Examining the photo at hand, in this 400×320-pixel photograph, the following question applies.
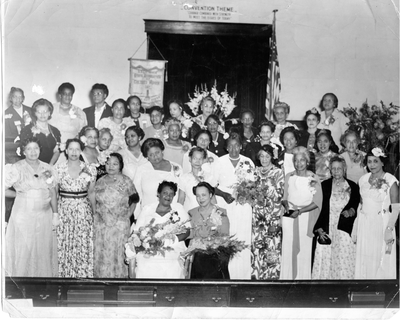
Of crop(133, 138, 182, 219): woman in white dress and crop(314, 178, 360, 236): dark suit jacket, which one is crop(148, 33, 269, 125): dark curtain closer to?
crop(133, 138, 182, 219): woman in white dress

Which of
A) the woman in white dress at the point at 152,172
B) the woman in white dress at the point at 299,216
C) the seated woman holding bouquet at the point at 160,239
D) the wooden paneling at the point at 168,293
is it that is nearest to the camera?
the wooden paneling at the point at 168,293

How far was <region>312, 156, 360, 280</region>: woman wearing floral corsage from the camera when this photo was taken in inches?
262

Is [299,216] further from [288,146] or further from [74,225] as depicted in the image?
[74,225]

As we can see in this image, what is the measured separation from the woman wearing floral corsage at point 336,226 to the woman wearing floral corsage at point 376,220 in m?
0.09

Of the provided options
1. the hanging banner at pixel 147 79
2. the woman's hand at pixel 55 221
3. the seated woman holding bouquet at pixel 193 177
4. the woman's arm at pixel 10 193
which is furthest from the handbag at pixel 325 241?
the woman's arm at pixel 10 193

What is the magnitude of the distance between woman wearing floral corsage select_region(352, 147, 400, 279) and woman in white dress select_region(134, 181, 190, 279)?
1.96 meters

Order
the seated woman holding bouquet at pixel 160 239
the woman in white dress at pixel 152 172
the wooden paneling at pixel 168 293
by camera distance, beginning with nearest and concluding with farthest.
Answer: the wooden paneling at pixel 168 293 < the seated woman holding bouquet at pixel 160 239 < the woman in white dress at pixel 152 172

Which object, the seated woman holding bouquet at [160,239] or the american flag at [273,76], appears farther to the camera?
the american flag at [273,76]

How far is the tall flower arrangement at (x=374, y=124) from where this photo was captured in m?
6.65

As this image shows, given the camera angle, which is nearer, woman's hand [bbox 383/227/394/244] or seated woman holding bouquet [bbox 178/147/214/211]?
seated woman holding bouquet [bbox 178/147/214/211]

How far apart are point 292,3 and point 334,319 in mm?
3426

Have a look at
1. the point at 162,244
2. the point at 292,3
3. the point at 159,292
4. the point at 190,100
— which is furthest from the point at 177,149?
the point at 292,3

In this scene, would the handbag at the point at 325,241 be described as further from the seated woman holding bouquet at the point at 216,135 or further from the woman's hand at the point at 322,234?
the seated woman holding bouquet at the point at 216,135

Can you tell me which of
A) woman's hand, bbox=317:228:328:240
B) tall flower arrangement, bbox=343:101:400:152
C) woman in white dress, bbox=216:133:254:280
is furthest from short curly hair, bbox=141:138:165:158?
tall flower arrangement, bbox=343:101:400:152
